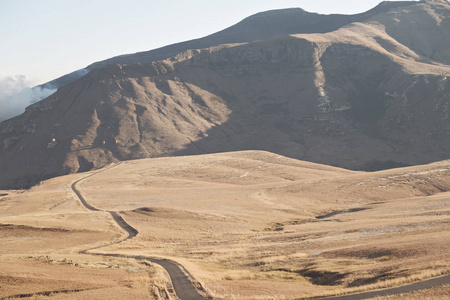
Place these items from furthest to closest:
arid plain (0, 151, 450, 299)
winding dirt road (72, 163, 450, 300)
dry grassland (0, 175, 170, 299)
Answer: arid plain (0, 151, 450, 299) → dry grassland (0, 175, 170, 299) → winding dirt road (72, 163, 450, 300)

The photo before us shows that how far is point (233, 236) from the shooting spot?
58000 millimetres

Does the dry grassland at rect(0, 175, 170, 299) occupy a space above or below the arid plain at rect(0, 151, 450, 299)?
above

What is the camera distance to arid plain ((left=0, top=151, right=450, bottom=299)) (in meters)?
29.9

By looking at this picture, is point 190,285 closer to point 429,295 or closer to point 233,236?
point 429,295

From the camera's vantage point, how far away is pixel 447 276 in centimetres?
2606

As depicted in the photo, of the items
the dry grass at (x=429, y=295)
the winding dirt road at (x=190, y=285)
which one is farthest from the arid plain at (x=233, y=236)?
the winding dirt road at (x=190, y=285)

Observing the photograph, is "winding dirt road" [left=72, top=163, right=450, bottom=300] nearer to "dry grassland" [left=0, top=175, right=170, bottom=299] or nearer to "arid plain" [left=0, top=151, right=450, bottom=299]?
"arid plain" [left=0, top=151, right=450, bottom=299]

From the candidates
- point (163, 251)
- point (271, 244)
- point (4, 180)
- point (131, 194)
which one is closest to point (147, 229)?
point (163, 251)

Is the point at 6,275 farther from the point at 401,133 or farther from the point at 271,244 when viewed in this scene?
the point at 401,133

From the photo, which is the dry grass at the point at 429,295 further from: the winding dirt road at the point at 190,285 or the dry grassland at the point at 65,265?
the dry grassland at the point at 65,265

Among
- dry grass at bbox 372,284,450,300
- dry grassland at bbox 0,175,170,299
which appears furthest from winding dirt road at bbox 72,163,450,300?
dry grassland at bbox 0,175,170,299

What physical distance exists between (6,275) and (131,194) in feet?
205

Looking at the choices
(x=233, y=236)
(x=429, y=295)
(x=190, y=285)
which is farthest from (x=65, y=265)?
(x=233, y=236)

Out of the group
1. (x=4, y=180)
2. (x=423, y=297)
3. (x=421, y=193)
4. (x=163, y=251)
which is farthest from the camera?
(x=4, y=180)
